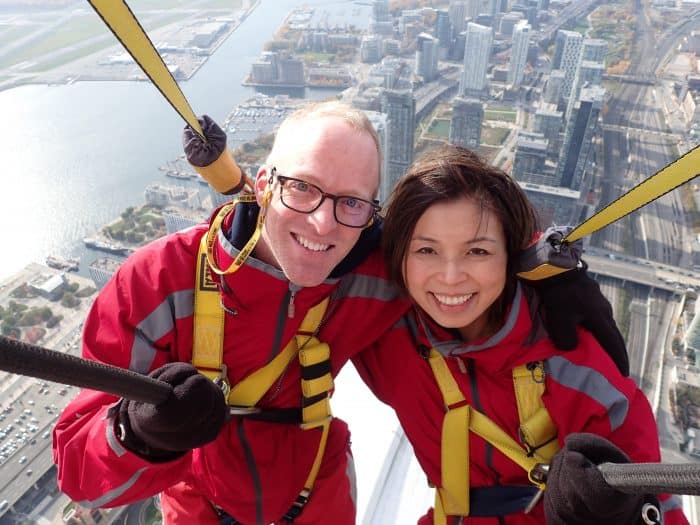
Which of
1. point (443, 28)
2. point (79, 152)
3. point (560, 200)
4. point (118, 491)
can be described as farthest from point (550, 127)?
point (118, 491)

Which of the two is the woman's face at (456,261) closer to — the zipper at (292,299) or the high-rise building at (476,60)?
the zipper at (292,299)

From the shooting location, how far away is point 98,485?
0.57 meters

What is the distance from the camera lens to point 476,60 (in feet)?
44.2

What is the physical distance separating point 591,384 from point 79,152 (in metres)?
10.1

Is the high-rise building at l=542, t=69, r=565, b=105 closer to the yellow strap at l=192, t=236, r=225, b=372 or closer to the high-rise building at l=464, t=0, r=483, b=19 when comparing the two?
the high-rise building at l=464, t=0, r=483, b=19

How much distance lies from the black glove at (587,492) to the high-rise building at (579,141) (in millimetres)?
8620

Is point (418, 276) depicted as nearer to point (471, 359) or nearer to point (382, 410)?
point (471, 359)

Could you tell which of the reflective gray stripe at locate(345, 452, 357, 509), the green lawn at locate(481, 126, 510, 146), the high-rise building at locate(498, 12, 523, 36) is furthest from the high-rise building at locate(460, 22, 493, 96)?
the reflective gray stripe at locate(345, 452, 357, 509)

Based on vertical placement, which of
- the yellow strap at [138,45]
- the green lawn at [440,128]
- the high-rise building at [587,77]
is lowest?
the green lawn at [440,128]

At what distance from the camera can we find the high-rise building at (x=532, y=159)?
28.6 feet

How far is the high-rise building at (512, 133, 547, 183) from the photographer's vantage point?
873 centimetres

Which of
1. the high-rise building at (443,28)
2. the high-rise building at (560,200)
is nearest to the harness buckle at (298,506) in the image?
the high-rise building at (560,200)

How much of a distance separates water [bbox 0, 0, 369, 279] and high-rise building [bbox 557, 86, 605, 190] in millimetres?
6986

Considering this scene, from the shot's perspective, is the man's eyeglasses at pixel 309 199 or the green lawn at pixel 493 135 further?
the green lawn at pixel 493 135
